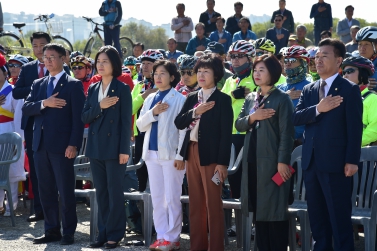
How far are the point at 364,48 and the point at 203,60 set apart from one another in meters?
2.42

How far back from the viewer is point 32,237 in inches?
333

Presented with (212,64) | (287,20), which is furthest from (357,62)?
(287,20)

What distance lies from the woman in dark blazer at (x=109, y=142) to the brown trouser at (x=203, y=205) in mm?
797

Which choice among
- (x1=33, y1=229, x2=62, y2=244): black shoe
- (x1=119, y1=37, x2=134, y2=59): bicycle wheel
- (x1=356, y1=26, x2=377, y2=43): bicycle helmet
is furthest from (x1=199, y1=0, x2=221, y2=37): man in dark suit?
(x1=33, y1=229, x2=62, y2=244): black shoe

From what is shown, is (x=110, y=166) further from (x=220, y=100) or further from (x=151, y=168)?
(x=220, y=100)

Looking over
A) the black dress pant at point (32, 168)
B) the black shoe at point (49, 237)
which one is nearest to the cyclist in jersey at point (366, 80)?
the black shoe at point (49, 237)

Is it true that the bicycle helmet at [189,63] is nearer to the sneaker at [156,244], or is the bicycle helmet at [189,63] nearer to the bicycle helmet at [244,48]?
the bicycle helmet at [244,48]

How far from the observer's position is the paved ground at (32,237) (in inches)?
307

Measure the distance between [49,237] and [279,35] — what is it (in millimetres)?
9544

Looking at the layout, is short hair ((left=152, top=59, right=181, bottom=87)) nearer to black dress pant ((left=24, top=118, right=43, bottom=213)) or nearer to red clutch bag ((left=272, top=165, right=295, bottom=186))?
red clutch bag ((left=272, top=165, right=295, bottom=186))

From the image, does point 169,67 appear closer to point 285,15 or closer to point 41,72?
point 41,72

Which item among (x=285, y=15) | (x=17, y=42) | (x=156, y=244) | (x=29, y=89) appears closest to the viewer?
(x=156, y=244)

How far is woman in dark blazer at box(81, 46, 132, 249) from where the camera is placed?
759cm

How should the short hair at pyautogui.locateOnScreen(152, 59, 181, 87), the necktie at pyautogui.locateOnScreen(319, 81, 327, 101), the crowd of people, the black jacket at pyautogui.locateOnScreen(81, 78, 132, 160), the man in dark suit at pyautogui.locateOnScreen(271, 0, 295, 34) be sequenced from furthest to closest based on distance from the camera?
the man in dark suit at pyautogui.locateOnScreen(271, 0, 295, 34)
the short hair at pyautogui.locateOnScreen(152, 59, 181, 87)
the black jacket at pyautogui.locateOnScreen(81, 78, 132, 160)
the necktie at pyautogui.locateOnScreen(319, 81, 327, 101)
the crowd of people
